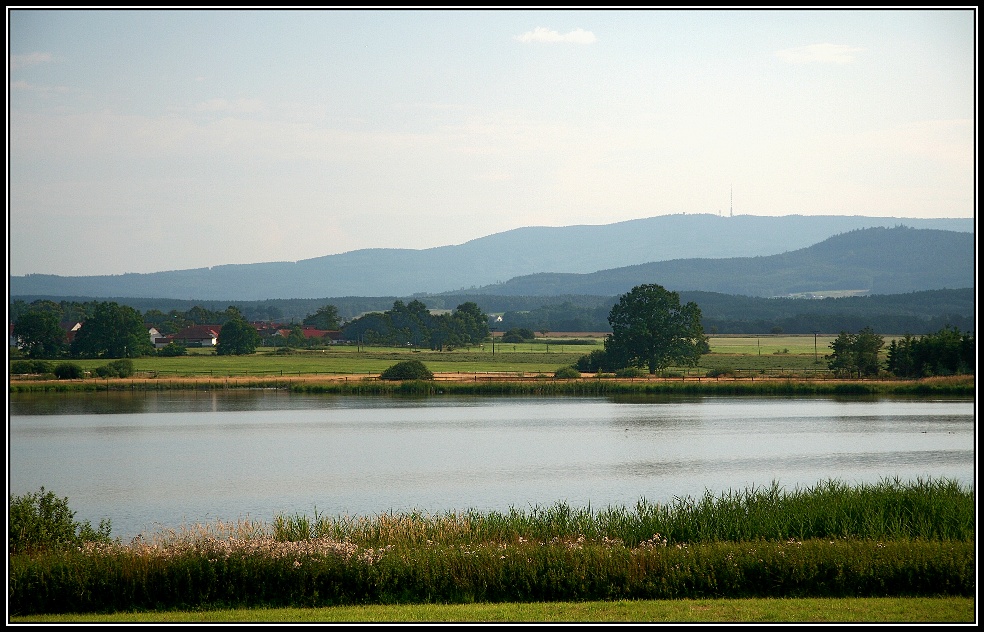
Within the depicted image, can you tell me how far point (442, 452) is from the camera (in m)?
36.2

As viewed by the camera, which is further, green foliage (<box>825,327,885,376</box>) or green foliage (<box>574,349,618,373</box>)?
green foliage (<box>574,349,618,373</box>)

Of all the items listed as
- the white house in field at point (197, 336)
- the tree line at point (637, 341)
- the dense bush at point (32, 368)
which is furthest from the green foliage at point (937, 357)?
the white house in field at point (197, 336)

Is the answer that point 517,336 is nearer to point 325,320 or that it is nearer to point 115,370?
point 325,320

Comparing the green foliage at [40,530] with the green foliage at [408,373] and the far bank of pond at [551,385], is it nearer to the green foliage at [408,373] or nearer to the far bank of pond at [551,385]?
the far bank of pond at [551,385]

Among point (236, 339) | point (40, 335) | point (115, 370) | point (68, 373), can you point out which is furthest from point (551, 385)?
point (40, 335)

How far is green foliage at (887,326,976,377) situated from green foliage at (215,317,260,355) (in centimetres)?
6054

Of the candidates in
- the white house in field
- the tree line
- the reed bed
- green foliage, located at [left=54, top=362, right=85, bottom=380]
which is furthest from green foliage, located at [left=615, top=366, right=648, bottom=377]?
the reed bed

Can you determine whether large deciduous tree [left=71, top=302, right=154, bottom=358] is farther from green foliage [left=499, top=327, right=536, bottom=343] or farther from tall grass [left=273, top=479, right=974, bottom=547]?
tall grass [left=273, top=479, right=974, bottom=547]

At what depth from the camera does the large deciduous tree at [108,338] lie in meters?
91.6

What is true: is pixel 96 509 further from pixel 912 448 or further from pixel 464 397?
pixel 464 397

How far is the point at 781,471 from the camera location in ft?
101

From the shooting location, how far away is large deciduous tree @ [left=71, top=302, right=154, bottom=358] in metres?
91.6

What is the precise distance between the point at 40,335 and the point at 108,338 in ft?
19.1

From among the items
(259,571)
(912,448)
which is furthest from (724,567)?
(912,448)
